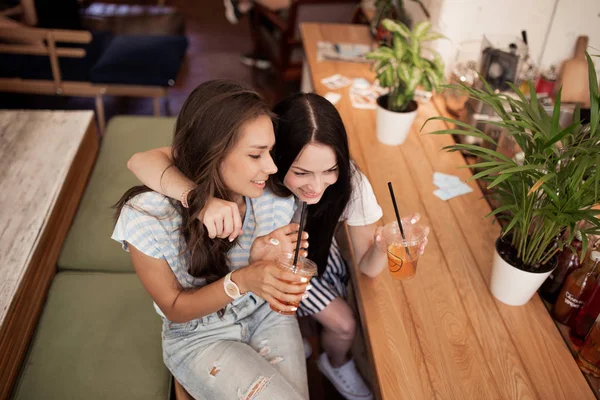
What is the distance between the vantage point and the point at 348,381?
6.95 feet

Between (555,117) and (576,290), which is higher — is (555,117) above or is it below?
above

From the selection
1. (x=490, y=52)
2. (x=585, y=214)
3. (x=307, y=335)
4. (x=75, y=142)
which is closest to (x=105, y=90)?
(x=75, y=142)

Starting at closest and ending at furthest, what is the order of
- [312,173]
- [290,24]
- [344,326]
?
[312,173] → [344,326] → [290,24]

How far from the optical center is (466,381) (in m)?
1.42

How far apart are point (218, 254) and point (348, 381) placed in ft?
2.77

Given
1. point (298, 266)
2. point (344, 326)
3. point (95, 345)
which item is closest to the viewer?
point (298, 266)

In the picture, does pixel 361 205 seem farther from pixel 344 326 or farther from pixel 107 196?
pixel 107 196

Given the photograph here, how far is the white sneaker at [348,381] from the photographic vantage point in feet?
6.90

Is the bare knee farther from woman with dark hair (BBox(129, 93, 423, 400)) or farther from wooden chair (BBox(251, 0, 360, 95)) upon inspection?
wooden chair (BBox(251, 0, 360, 95))

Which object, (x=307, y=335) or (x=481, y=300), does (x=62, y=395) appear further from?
(x=481, y=300)

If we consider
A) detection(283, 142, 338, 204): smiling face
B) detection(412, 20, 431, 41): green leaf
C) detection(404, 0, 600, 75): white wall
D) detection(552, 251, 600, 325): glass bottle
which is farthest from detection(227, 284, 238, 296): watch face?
detection(404, 0, 600, 75): white wall

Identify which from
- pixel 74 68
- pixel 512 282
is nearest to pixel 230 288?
pixel 512 282

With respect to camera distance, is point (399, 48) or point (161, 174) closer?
point (161, 174)

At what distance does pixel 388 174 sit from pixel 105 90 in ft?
6.90
